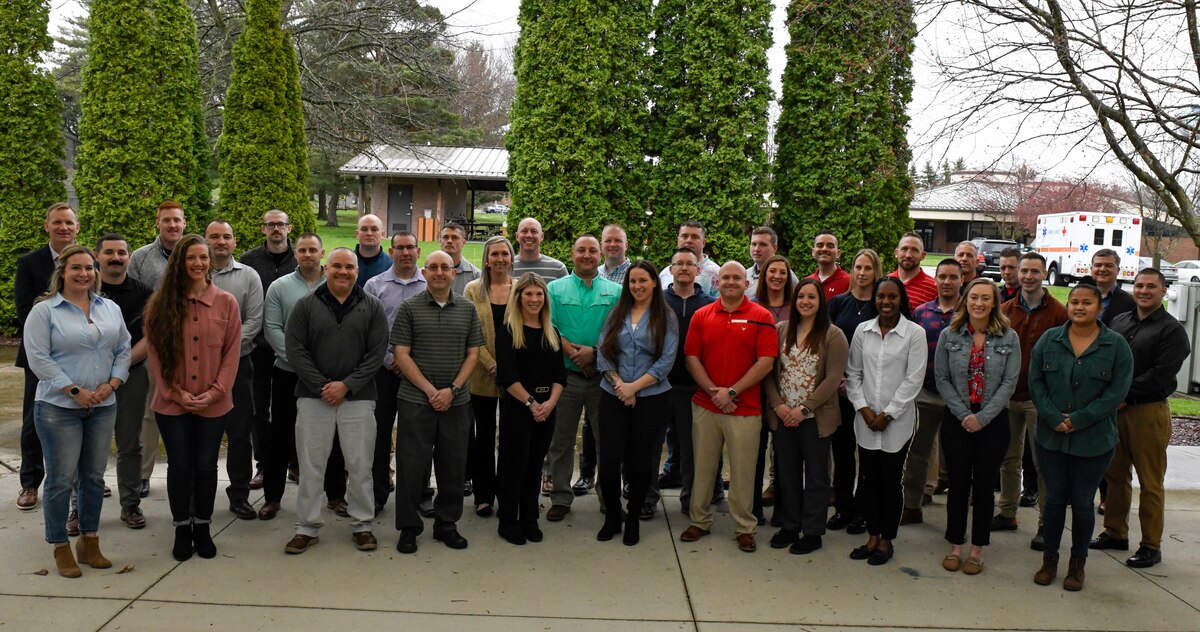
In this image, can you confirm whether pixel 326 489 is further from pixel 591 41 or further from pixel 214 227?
pixel 591 41

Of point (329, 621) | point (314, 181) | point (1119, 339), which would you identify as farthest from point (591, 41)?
point (314, 181)

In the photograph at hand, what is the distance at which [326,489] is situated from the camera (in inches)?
234

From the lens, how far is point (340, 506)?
5.87 metres

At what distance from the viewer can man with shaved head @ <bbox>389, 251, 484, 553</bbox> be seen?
5219mm

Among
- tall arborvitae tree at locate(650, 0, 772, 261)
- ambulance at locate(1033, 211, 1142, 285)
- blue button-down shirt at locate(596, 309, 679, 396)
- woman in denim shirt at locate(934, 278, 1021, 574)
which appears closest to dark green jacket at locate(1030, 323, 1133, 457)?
woman in denim shirt at locate(934, 278, 1021, 574)

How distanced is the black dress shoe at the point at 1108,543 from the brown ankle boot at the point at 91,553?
607 cm

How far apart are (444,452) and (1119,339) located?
13.4 feet

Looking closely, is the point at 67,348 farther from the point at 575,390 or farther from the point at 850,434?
the point at 850,434

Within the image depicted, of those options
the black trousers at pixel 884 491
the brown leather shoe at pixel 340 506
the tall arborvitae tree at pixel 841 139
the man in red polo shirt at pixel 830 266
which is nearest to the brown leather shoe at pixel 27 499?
the brown leather shoe at pixel 340 506

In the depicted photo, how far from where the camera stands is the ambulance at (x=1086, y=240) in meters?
32.2

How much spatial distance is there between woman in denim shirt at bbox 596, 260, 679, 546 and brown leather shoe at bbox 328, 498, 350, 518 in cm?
179

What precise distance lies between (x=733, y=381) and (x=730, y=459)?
0.53 meters

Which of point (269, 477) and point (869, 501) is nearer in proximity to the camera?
point (869, 501)

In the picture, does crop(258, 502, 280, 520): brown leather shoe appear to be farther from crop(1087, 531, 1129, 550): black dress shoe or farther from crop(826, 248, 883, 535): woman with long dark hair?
crop(1087, 531, 1129, 550): black dress shoe
